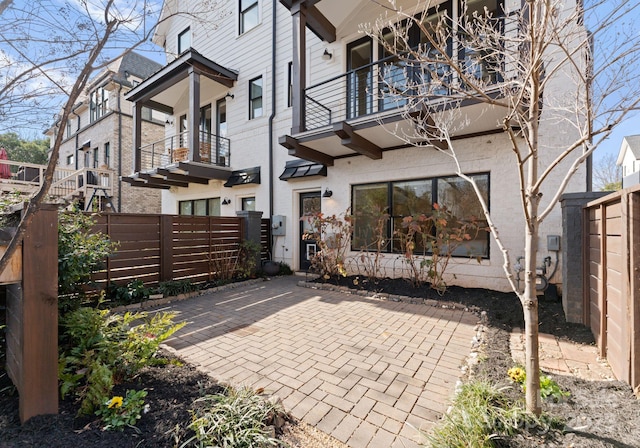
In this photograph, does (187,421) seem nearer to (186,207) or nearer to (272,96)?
(272,96)

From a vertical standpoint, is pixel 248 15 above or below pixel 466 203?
above

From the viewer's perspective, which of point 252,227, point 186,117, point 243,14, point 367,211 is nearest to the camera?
point 367,211

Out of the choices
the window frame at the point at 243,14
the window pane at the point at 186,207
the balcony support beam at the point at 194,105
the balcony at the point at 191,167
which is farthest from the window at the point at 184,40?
the window pane at the point at 186,207

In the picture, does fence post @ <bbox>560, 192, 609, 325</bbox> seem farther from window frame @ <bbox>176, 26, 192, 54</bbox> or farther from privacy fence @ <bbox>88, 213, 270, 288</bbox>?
window frame @ <bbox>176, 26, 192, 54</bbox>

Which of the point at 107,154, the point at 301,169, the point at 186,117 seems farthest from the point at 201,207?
the point at 107,154

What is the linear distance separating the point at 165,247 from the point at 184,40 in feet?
33.5

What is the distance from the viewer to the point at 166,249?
20.1 feet

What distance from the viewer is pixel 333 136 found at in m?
6.54

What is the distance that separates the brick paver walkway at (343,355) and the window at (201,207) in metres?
5.87

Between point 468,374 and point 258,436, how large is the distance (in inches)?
79.3

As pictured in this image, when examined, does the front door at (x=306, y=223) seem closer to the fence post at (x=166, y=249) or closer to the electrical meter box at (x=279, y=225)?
the electrical meter box at (x=279, y=225)

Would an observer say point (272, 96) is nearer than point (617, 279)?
No

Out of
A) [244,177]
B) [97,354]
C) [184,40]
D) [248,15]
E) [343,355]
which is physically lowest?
[343,355]

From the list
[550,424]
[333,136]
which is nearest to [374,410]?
[550,424]
